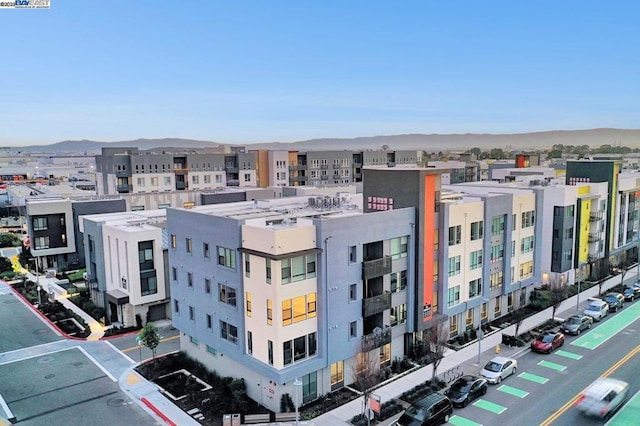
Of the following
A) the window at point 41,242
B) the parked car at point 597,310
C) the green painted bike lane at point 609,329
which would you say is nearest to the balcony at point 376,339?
the green painted bike lane at point 609,329

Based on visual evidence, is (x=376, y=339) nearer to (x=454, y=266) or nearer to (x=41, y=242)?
(x=454, y=266)

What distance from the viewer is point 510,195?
44562 millimetres

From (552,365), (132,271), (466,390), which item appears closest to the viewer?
(466,390)

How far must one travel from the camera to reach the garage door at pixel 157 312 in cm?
4591

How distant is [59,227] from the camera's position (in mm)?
65688

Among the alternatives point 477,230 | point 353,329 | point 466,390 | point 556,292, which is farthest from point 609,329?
point 353,329

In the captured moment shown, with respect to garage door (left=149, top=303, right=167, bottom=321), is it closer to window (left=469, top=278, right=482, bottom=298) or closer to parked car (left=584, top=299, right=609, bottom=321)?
window (left=469, top=278, right=482, bottom=298)

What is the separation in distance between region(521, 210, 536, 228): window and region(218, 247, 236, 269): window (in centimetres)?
3044

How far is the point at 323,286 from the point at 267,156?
80582 millimetres

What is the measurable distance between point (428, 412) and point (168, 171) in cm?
7848

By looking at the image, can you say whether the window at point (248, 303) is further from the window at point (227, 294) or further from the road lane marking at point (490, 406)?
the road lane marking at point (490, 406)

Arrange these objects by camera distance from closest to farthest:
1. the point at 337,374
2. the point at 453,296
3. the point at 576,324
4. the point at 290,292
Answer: the point at 290,292 < the point at 337,374 < the point at 453,296 < the point at 576,324

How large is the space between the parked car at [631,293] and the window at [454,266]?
2423 cm

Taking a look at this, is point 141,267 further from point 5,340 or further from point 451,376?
point 451,376
